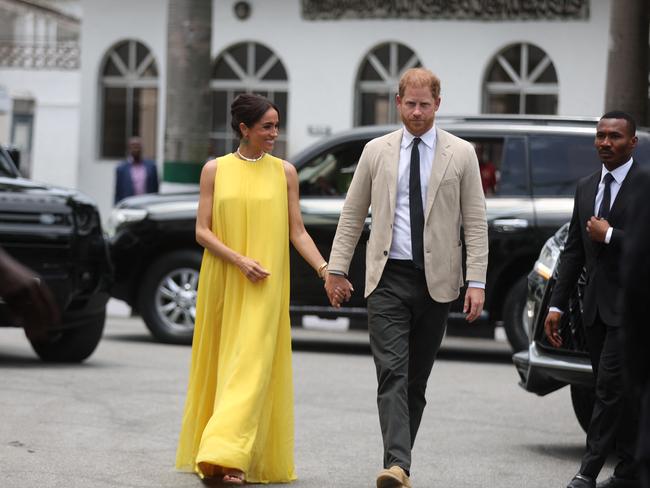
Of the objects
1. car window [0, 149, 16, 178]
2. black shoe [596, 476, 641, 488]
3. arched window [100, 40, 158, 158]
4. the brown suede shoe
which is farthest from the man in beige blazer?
arched window [100, 40, 158, 158]

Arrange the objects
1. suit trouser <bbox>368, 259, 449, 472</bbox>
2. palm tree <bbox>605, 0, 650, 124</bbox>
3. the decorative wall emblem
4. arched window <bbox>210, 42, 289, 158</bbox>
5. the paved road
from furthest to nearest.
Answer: arched window <bbox>210, 42, 289, 158</bbox>
the decorative wall emblem
palm tree <bbox>605, 0, 650, 124</bbox>
the paved road
suit trouser <bbox>368, 259, 449, 472</bbox>

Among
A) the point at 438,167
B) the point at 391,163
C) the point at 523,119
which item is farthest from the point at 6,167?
the point at 438,167

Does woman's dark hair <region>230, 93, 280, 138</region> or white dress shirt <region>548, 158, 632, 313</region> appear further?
woman's dark hair <region>230, 93, 280, 138</region>

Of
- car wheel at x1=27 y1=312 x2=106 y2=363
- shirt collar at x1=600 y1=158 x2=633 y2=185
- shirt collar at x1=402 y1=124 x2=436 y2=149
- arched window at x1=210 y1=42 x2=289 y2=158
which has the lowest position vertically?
car wheel at x1=27 y1=312 x2=106 y2=363

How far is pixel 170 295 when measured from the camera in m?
14.1

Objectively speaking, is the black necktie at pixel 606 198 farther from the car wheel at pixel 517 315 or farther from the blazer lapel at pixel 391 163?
the car wheel at pixel 517 315

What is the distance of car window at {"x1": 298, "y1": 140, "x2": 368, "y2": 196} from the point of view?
1335cm

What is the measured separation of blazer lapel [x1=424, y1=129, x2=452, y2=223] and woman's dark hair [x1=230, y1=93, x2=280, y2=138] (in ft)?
2.88

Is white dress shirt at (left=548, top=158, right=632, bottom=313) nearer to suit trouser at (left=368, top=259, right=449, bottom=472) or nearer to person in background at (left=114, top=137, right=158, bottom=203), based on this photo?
suit trouser at (left=368, top=259, right=449, bottom=472)

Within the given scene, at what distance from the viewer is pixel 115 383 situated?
11109 millimetres

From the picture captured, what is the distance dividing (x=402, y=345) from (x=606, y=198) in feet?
3.79

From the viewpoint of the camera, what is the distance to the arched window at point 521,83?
88.6 feet

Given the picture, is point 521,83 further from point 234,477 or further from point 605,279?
point 234,477

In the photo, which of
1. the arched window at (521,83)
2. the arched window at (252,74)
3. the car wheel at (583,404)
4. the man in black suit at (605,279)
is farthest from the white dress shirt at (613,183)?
the arched window at (252,74)
